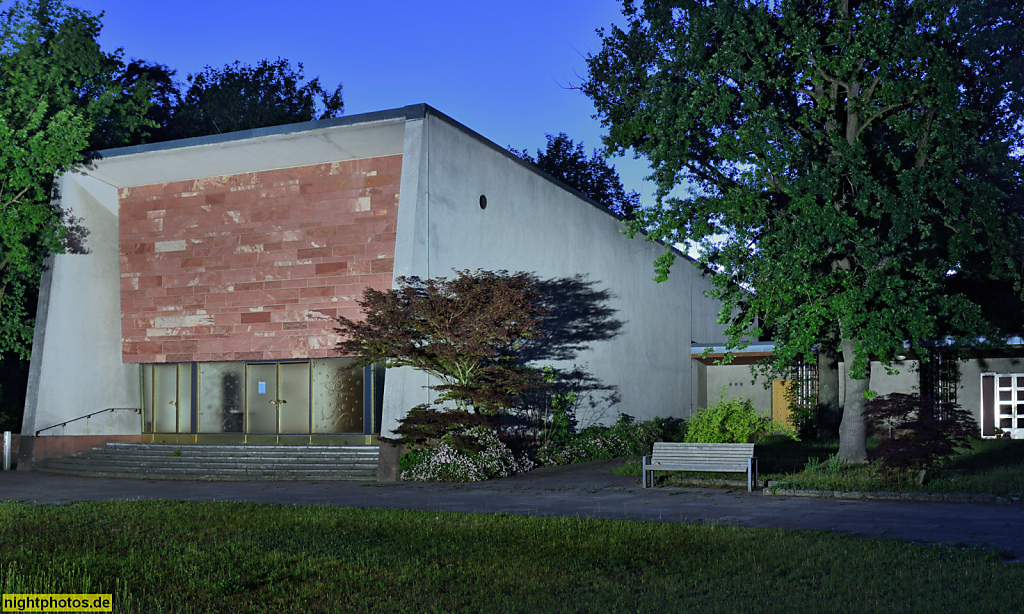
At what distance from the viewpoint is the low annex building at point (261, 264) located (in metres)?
18.8

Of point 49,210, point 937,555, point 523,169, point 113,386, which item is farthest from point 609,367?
point 937,555

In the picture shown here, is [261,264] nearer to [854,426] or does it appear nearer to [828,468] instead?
[828,468]

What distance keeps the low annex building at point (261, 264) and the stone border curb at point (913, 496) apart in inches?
306

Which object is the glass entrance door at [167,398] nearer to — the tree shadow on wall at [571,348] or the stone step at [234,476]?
the stone step at [234,476]

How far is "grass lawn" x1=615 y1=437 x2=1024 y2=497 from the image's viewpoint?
1373 centimetres

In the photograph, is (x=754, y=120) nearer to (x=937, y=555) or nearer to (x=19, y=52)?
(x=937, y=555)

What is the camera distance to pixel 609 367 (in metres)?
25.1

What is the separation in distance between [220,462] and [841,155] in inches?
561

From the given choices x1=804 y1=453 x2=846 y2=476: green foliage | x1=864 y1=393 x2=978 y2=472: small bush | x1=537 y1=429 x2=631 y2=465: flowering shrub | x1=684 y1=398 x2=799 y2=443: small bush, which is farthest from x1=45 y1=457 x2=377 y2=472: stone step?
x1=864 y1=393 x2=978 y2=472: small bush

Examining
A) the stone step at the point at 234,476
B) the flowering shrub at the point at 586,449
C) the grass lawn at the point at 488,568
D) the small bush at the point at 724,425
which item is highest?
the small bush at the point at 724,425

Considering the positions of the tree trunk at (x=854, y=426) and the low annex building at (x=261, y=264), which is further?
the low annex building at (x=261, y=264)

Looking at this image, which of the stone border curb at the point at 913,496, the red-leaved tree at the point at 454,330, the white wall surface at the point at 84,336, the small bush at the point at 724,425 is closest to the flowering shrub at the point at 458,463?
the red-leaved tree at the point at 454,330

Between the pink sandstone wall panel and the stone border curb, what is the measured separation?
31.6 ft

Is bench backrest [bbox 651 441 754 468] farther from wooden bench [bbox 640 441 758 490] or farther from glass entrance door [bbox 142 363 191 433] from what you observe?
glass entrance door [bbox 142 363 191 433]
